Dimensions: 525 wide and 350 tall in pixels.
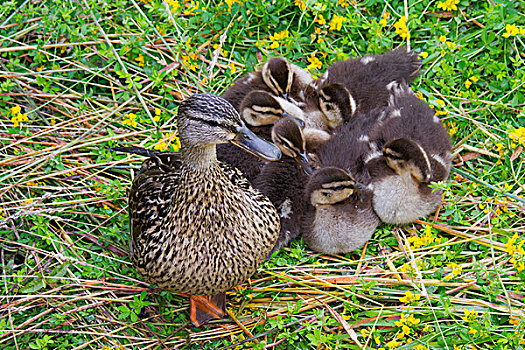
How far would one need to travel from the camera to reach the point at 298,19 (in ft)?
13.5

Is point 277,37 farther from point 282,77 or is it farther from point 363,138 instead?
point 363,138

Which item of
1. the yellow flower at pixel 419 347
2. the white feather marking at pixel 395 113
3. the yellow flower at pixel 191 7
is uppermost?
the yellow flower at pixel 191 7

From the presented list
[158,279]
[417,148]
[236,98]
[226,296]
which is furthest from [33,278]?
[417,148]

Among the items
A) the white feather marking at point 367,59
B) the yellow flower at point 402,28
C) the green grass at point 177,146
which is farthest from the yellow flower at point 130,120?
the yellow flower at point 402,28

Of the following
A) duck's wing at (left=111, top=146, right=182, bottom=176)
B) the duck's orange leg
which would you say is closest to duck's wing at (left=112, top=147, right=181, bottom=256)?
duck's wing at (left=111, top=146, right=182, bottom=176)

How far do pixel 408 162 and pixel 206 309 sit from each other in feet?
4.28

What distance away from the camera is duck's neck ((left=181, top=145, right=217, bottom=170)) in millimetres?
2445

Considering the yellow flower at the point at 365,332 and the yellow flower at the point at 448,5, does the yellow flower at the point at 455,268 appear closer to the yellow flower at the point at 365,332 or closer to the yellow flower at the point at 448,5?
the yellow flower at the point at 365,332

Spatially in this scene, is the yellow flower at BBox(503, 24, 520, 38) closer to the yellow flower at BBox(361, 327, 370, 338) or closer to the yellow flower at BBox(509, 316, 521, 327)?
the yellow flower at BBox(509, 316, 521, 327)

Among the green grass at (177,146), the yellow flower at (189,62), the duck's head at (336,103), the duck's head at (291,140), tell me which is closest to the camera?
the green grass at (177,146)

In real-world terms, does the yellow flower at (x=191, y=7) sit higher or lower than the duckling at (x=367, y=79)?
higher

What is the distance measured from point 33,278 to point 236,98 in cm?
155

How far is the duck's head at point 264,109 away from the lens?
3.35m

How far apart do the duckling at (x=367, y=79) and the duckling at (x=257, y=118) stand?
0.20 m
